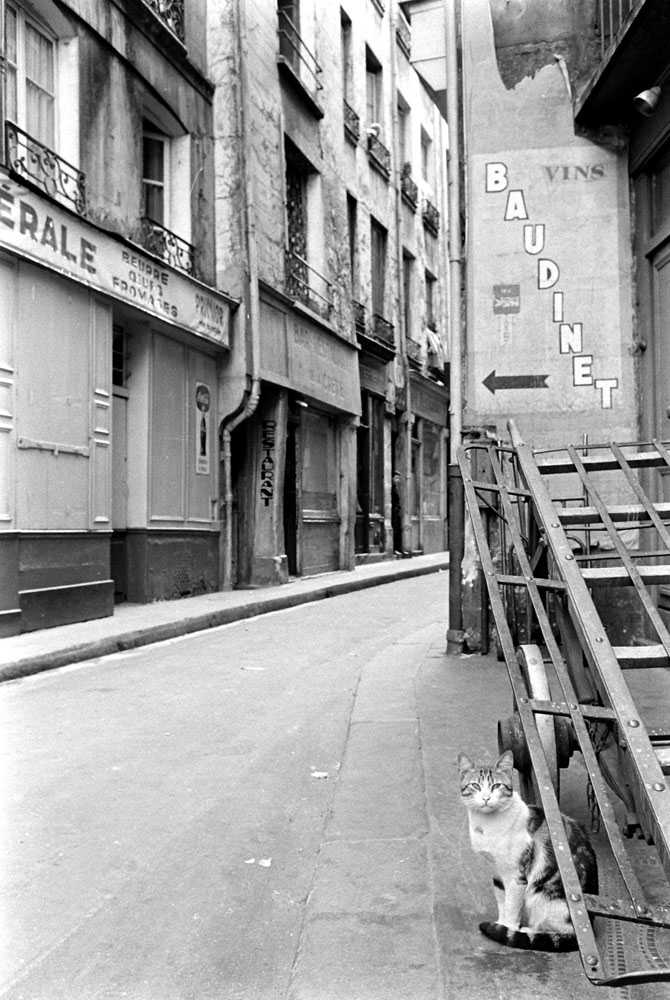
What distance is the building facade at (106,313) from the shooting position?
10.2m

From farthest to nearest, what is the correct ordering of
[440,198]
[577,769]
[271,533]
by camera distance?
[440,198]
[271,533]
[577,769]

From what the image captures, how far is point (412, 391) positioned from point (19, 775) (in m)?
21.6

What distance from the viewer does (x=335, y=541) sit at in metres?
20.3

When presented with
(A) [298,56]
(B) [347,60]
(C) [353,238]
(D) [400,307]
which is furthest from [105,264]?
(D) [400,307]

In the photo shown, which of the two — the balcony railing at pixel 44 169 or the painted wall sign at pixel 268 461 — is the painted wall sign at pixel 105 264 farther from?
the painted wall sign at pixel 268 461

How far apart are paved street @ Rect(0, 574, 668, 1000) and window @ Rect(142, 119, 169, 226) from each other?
8528 millimetres

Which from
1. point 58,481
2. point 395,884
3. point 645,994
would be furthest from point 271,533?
point 645,994

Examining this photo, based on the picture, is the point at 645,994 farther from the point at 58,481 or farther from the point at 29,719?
the point at 58,481

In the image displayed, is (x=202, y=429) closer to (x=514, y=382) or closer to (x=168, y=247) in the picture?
(x=168, y=247)

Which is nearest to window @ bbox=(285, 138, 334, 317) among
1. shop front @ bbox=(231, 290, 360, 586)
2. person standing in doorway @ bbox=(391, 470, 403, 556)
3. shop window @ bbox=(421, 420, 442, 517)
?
shop front @ bbox=(231, 290, 360, 586)

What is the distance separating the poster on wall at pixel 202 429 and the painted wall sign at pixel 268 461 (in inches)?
57.2

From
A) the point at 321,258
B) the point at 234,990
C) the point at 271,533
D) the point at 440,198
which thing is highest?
the point at 440,198

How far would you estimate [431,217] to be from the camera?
28.0 m

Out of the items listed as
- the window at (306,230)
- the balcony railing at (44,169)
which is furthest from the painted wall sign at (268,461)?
the balcony railing at (44,169)
